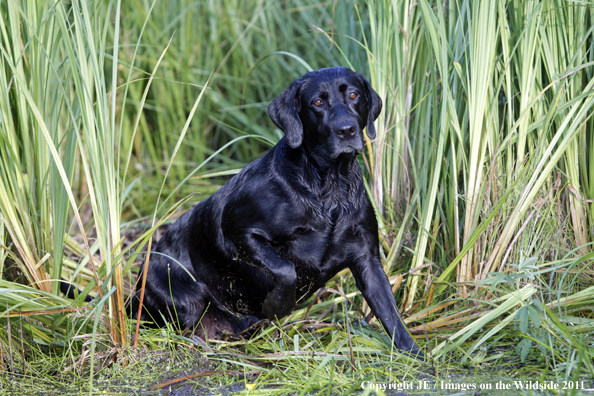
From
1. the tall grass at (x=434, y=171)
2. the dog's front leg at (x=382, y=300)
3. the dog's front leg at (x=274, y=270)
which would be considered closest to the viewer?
the tall grass at (x=434, y=171)

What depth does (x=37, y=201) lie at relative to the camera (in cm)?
262

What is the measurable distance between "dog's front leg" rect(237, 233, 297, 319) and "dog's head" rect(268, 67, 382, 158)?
0.50 meters

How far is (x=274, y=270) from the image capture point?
2566mm

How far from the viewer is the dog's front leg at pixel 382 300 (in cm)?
244

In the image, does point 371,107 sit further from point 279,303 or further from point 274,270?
point 279,303

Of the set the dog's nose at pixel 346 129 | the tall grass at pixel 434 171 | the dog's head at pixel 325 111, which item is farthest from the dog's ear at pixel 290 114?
the tall grass at pixel 434 171

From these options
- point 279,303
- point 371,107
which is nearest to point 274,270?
point 279,303

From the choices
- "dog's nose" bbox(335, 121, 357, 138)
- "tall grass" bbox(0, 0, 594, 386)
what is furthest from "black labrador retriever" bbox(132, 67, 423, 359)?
"tall grass" bbox(0, 0, 594, 386)

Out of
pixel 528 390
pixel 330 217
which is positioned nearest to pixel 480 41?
pixel 330 217

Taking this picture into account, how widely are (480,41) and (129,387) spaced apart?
2.17 metres

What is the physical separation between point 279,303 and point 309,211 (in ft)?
1.49

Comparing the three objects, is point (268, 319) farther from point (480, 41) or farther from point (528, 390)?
point (480, 41)

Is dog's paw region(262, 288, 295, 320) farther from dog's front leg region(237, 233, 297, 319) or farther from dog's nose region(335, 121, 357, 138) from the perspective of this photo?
dog's nose region(335, 121, 357, 138)

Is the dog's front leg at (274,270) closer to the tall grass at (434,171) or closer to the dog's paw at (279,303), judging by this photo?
the dog's paw at (279,303)
